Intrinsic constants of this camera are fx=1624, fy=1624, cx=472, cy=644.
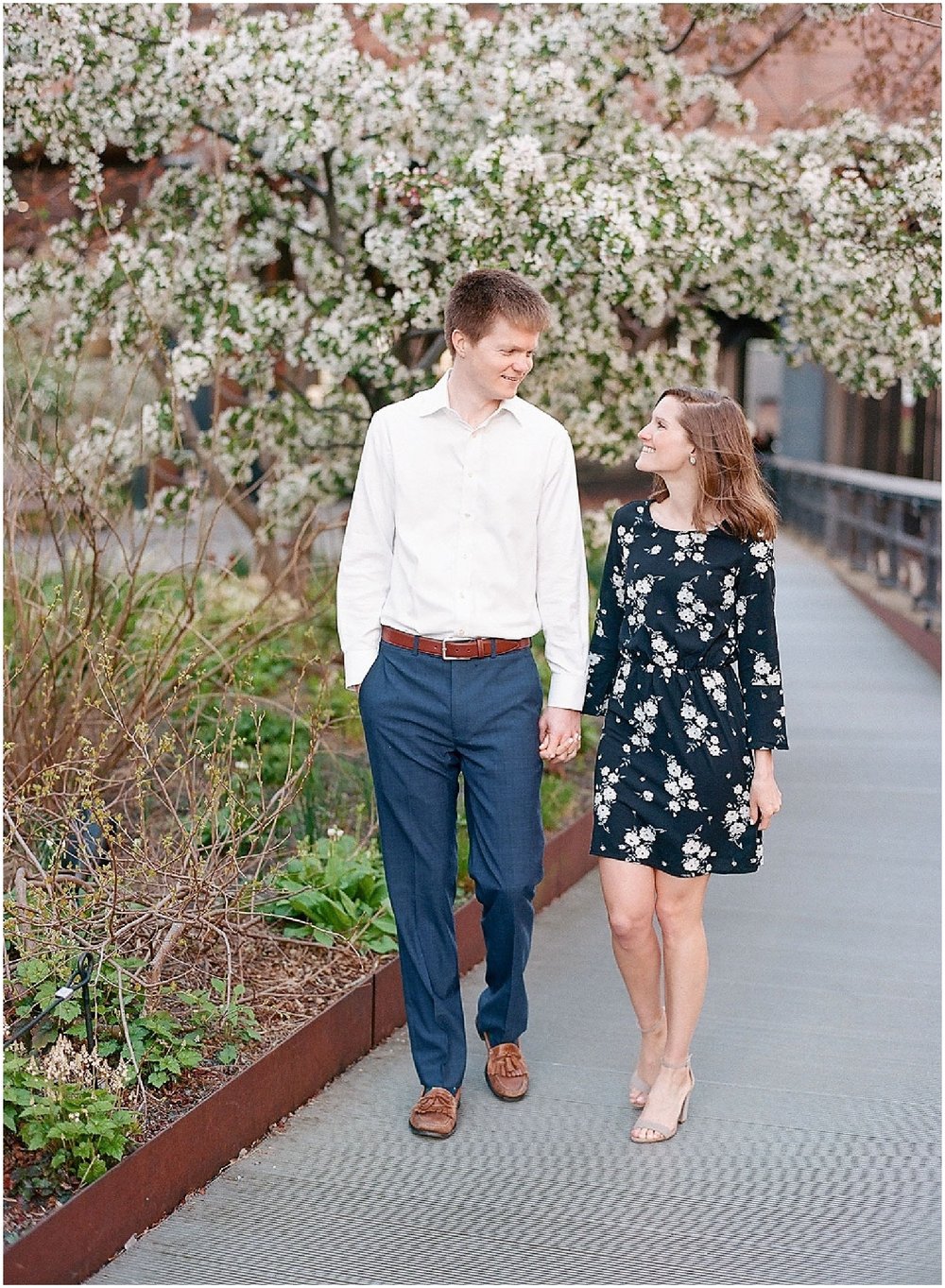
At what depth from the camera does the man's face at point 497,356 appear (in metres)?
3.42

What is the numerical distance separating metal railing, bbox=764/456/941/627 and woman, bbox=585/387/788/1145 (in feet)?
14.0

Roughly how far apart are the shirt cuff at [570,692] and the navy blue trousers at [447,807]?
2.3 inches

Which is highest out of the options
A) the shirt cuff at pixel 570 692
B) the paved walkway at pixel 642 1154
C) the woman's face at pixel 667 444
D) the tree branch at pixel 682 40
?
the tree branch at pixel 682 40

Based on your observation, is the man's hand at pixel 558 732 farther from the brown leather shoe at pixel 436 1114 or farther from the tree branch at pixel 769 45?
the tree branch at pixel 769 45

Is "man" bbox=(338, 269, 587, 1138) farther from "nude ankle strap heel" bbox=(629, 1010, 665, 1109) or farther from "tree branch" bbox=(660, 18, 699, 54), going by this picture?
"tree branch" bbox=(660, 18, 699, 54)

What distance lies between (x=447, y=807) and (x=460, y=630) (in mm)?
428

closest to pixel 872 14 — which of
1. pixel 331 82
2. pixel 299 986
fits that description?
pixel 331 82

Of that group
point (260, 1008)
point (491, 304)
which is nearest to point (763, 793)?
point (491, 304)

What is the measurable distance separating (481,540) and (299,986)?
4.53 feet

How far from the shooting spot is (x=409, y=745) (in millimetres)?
3578

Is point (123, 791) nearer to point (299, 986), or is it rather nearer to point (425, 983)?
point (299, 986)

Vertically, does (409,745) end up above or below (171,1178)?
above

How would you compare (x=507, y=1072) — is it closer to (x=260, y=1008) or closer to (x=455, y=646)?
(x=260, y=1008)

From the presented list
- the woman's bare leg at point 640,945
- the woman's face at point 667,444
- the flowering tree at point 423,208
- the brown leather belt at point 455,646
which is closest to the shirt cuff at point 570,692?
the brown leather belt at point 455,646
